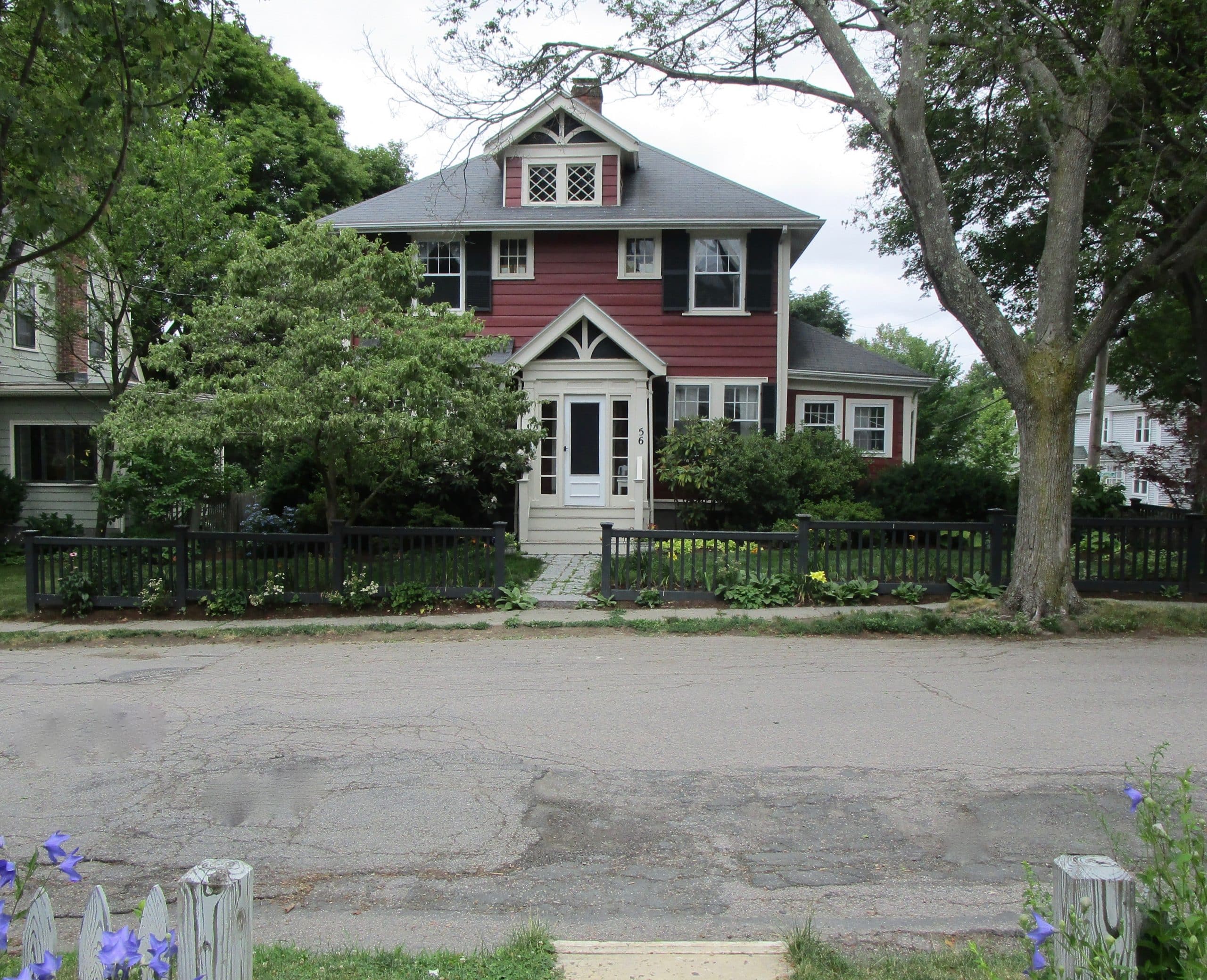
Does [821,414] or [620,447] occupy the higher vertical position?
[821,414]

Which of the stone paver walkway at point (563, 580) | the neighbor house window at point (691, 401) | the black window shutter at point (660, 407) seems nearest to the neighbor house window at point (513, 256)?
the black window shutter at point (660, 407)

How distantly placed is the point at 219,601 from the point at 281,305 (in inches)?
159

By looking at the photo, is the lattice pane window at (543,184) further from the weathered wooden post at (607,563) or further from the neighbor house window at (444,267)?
the weathered wooden post at (607,563)

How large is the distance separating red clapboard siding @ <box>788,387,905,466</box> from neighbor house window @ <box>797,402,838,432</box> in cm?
17

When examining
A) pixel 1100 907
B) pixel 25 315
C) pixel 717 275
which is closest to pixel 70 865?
pixel 1100 907

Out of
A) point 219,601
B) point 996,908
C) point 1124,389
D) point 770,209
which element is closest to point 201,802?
point 996,908

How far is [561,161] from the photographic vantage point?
64.3ft

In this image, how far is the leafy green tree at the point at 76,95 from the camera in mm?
4730

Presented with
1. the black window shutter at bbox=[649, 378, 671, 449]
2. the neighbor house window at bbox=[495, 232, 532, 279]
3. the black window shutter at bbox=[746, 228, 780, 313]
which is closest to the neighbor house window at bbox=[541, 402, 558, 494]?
the black window shutter at bbox=[649, 378, 671, 449]

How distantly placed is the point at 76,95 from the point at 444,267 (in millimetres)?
14323

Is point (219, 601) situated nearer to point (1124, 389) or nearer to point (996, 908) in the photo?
point (996, 908)

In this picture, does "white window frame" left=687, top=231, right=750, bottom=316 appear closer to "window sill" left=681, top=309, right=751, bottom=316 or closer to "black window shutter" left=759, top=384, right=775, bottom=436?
"window sill" left=681, top=309, right=751, bottom=316

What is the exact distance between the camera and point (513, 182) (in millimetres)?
19578

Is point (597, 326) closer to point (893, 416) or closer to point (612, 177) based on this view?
point (612, 177)
